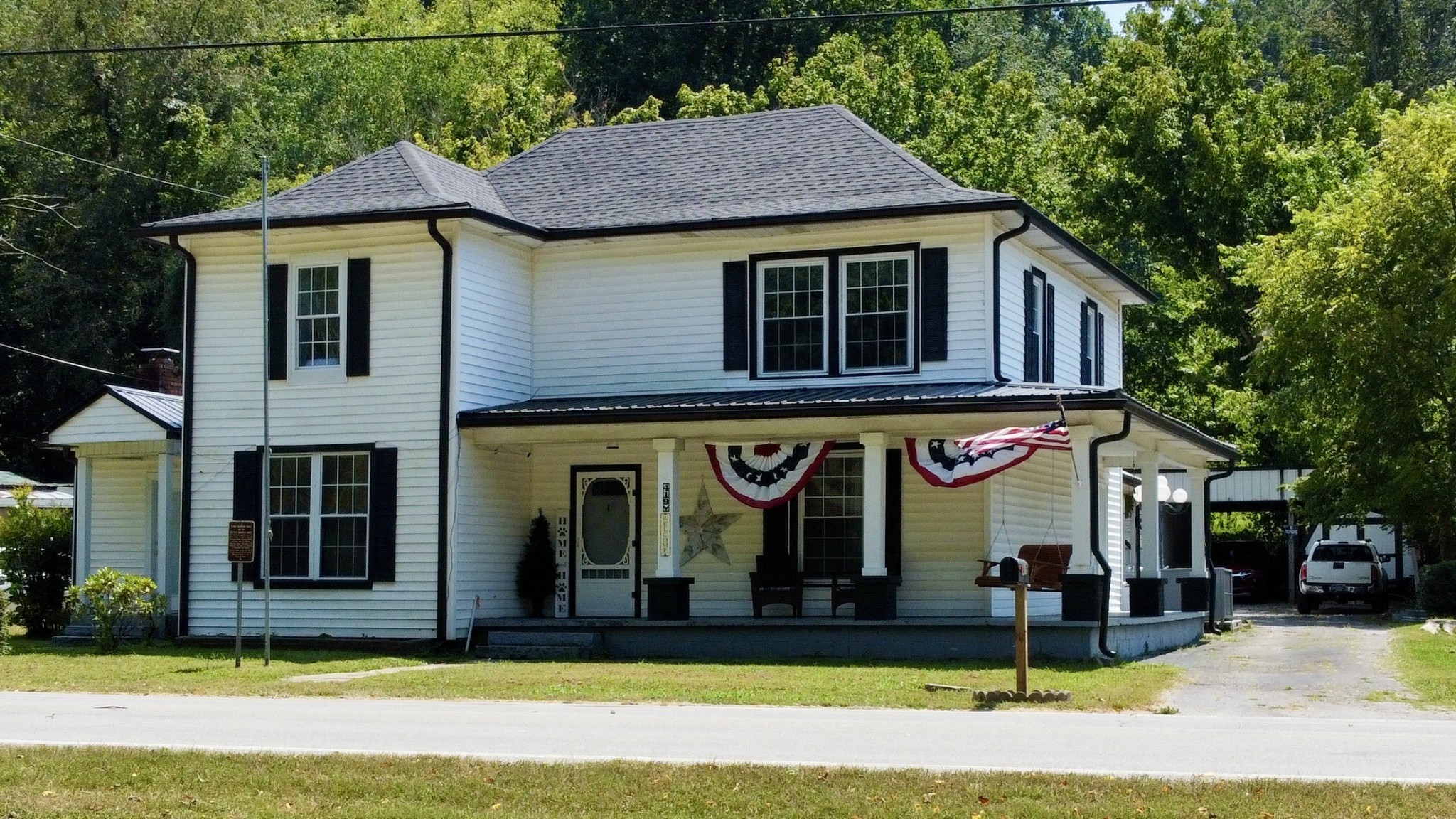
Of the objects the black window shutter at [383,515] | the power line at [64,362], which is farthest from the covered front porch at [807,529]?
the power line at [64,362]

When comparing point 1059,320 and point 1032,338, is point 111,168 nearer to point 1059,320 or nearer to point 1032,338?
point 1059,320

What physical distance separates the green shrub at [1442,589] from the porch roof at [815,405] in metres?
10.5

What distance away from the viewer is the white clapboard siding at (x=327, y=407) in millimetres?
24078

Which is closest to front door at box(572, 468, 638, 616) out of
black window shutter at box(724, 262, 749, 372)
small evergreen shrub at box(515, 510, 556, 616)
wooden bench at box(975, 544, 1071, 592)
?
small evergreen shrub at box(515, 510, 556, 616)

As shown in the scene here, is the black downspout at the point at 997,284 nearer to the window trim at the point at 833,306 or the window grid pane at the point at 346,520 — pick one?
the window trim at the point at 833,306

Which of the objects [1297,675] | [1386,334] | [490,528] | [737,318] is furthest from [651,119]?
[1297,675]

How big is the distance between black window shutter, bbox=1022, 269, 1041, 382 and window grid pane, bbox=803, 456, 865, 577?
3.13 metres

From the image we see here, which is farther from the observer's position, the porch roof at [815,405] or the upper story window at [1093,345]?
the upper story window at [1093,345]

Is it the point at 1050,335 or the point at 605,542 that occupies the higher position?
the point at 1050,335

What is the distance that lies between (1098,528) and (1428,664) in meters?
4.28

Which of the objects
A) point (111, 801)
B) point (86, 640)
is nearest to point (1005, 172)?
point (86, 640)

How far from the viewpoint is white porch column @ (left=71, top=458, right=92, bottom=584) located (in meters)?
26.4

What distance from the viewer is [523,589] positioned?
25.4 m

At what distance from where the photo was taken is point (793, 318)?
971 inches
